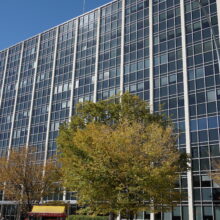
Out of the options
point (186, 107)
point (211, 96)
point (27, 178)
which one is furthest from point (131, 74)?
point (27, 178)

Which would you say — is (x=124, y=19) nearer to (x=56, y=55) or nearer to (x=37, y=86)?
(x=56, y=55)

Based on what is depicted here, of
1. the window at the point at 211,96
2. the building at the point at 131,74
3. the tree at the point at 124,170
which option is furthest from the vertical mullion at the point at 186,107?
the tree at the point at 124,170

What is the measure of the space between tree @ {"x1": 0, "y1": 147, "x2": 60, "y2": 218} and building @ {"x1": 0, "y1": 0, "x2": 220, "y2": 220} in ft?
33.8

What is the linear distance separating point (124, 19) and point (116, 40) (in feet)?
13.6

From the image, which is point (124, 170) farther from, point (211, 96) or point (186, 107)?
point (211, 96)

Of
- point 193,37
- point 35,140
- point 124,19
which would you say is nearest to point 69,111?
point 35,140

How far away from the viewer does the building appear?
141 feet

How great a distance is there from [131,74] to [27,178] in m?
23.3

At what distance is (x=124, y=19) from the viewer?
58750 millimetres

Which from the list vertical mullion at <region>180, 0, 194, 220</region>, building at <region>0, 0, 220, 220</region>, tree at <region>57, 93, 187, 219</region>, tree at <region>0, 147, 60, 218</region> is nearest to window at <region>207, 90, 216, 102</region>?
building at <region>0, 0, 220, 220</region>

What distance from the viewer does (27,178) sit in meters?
43.0

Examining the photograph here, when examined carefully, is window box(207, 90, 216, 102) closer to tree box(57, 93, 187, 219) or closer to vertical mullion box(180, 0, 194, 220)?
vertical mullion box(180, 0, 194, 220)

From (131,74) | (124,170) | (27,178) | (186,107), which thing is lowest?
(124,170)

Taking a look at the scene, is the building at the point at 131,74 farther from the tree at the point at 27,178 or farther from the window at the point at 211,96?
the tree at the point at 27,178
